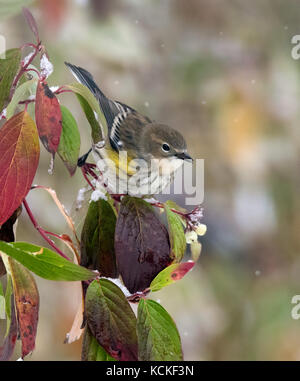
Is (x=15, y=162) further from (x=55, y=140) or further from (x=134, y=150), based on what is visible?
(x=134, y=150)

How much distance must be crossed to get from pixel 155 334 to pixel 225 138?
78cm

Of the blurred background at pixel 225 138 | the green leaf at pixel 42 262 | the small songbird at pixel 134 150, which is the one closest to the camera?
the green leaf at pixel 42 262

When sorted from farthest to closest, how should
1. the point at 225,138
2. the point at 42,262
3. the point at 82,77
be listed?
the point at 225,138, the point at 82,77, the point at 42,262

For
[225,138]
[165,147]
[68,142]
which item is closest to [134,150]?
[165,147]

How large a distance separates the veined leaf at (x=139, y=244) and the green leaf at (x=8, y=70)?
0.12 metres

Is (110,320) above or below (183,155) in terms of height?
below

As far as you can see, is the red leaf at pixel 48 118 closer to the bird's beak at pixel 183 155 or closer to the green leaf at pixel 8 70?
the green leaf at pixel 8 70

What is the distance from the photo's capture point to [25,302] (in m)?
0.39

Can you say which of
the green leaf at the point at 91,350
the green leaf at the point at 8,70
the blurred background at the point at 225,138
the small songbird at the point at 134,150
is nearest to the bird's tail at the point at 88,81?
the small songbird at the point at 134,150

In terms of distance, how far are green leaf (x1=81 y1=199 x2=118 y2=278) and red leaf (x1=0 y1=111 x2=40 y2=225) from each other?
0.07 metres

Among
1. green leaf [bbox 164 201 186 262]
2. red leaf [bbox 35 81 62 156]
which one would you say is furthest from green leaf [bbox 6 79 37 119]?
green leaf [bbox 164 201 186 262]

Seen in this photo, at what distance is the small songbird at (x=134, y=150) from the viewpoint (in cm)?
50

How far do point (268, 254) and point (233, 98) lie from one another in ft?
1.13

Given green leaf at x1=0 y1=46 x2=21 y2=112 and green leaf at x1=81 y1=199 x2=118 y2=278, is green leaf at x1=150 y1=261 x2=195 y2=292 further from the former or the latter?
green leaf at x1=0 y1=46 x2=21 y2=112
